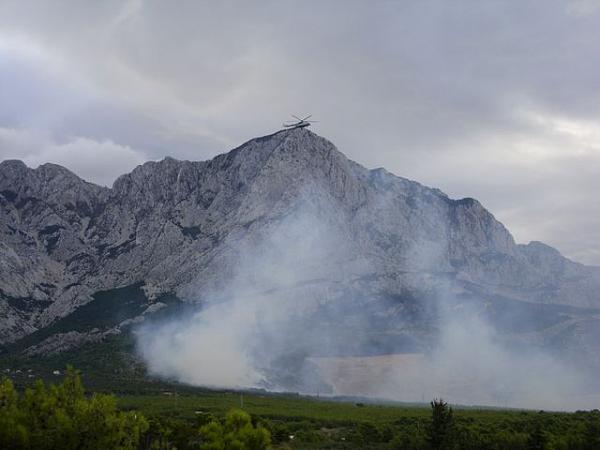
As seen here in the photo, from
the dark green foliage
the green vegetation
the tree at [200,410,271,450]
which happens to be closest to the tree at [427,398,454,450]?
the green vegetation

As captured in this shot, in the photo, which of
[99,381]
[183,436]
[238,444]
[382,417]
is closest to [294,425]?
[382,417]

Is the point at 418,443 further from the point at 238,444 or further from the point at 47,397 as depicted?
the point at 47,397

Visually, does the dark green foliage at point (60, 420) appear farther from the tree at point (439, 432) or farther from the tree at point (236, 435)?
the tree at point (439, 432)

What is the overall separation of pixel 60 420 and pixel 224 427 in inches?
555

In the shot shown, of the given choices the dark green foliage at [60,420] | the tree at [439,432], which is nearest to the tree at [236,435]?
the dark green foliage at [60,420]

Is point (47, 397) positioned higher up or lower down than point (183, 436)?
higher up

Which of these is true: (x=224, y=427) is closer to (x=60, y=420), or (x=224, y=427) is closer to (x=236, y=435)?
(x=236, y=435)

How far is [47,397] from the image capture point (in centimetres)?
4659

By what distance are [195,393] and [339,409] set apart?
48.8 metres

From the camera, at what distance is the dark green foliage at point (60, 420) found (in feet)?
142

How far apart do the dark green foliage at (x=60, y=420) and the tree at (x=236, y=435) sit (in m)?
6.37

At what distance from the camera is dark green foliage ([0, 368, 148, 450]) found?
142ft

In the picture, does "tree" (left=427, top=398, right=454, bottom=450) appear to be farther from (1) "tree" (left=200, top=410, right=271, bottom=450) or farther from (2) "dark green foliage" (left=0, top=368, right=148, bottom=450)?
(2) "dark green foliage" (left=0, top=368, right=148, bottom=450)

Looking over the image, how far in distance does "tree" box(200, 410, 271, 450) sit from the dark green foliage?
20.9ft
